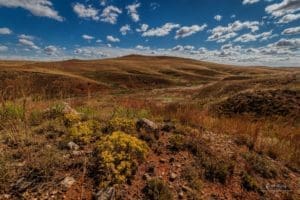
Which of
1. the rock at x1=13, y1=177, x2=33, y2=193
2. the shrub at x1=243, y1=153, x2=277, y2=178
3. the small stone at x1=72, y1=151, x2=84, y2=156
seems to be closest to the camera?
the rock at x1=13, y1=177, x2=33, y2=193

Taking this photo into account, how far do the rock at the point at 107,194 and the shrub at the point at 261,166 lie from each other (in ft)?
9.27

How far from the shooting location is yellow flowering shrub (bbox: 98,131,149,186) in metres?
3.81

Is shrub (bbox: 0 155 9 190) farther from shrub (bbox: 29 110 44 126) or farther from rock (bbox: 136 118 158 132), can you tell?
rock (bbox: 136 118 158 132)

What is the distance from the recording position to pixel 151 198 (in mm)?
3609

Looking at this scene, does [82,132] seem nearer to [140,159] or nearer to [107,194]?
[140,159]

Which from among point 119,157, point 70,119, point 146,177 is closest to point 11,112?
point 70,119

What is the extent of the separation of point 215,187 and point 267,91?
12196 millimetres

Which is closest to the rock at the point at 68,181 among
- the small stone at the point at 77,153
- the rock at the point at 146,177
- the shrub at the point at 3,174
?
the small stone at the point at 77,153

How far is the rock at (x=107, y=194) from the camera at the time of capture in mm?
3413

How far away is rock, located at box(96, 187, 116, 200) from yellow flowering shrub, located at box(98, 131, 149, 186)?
5.4 inches

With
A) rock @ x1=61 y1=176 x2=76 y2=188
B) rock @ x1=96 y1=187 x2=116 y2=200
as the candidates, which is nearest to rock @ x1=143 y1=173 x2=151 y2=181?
rock @ x1=96 y1=187 x2=116 y2=200

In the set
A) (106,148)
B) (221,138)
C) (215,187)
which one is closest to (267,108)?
(221,138)

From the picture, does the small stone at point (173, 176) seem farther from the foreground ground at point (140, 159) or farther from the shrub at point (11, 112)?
the shrub at point (11, 112)

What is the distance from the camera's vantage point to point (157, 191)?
143 inches
